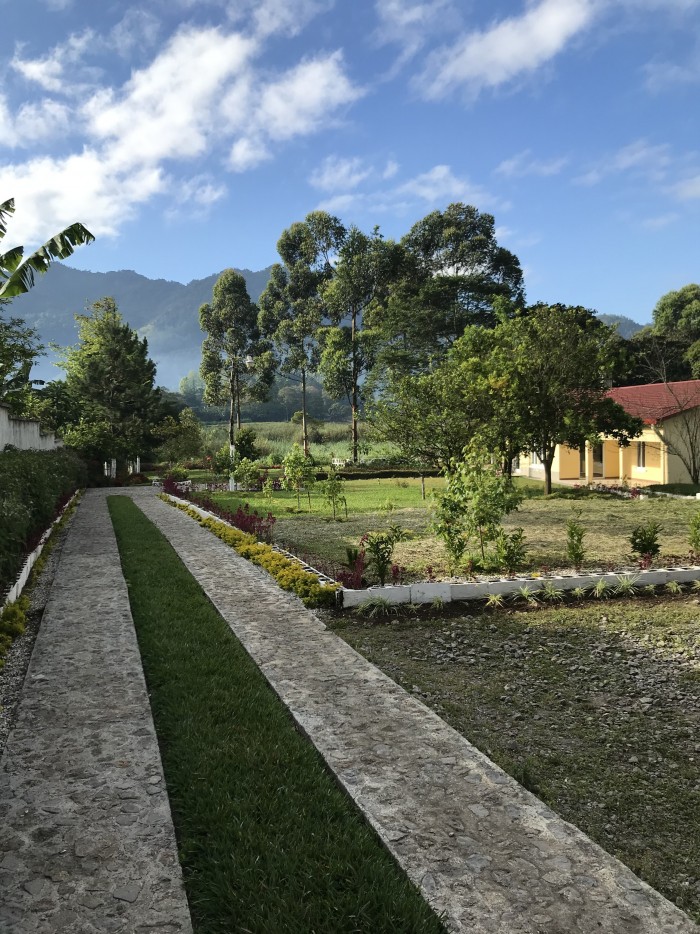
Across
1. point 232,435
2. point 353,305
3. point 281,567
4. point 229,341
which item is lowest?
point 281,567

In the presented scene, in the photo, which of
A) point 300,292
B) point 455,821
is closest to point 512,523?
point 455,821

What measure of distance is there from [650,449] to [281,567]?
24893 millimetres

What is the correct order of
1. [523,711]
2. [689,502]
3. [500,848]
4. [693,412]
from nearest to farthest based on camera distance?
[500,848]
[523,711]
[689,502]
[693,412]

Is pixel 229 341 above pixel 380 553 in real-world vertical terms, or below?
above

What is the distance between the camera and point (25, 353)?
36688 millimetres

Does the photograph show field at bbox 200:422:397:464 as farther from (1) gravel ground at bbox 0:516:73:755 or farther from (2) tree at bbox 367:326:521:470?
(1) gravel ground at bbox 0:516:73:755

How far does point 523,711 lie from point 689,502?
20.8 meters

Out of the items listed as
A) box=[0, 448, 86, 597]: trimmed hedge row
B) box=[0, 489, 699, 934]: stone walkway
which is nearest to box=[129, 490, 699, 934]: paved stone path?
box=[0, 489, 699, 934]: stone walkway

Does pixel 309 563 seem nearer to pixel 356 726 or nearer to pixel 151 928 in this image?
pixel 356 726

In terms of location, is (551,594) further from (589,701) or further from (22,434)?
(22,434)

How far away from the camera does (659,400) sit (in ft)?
107

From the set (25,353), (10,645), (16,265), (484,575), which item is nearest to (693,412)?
(484,575)

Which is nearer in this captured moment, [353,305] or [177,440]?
[177,440]

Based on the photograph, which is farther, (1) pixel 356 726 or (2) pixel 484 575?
(2) pixel 484 575
